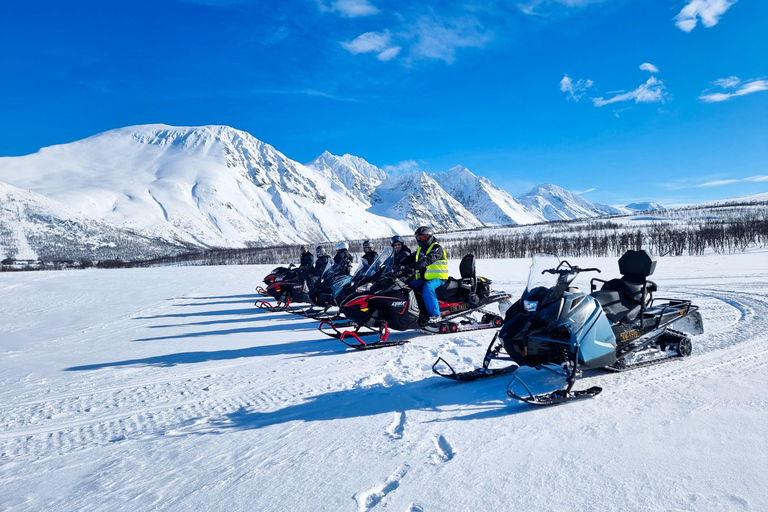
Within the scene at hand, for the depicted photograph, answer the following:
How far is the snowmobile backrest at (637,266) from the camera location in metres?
4.68

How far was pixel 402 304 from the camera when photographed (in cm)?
677

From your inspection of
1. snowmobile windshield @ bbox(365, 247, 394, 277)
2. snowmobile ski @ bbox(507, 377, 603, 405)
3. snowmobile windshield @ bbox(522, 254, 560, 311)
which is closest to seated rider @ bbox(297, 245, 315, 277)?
snowmobile windshield @ bbox(365, 247, 394, 277)

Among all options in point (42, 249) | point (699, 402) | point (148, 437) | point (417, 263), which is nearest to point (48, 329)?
point (148, 437)

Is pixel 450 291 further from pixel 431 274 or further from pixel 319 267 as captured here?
pixel 319 267

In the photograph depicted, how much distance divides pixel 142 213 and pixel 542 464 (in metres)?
200

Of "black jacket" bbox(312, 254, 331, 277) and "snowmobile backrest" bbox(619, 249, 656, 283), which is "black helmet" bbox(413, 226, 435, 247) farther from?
"black jacket" bbox(312, 254, 331, 277)

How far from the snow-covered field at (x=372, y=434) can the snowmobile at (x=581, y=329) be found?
17cm

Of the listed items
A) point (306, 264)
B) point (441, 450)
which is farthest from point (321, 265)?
point (441, 450)

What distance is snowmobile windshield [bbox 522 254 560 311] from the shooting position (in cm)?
409

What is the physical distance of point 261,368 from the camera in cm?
564

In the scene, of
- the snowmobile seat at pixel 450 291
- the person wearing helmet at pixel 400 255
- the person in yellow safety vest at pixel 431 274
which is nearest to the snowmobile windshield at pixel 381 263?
the person wearing helmet at pixel 400 255

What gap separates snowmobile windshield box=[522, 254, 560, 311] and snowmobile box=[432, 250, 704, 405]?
0.03ft

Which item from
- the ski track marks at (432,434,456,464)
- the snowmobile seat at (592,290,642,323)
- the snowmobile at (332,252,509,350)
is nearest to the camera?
the ski track marks at (432,434,456,464)

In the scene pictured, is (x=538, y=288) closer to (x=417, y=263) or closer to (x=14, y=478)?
(x=417, y=263)
